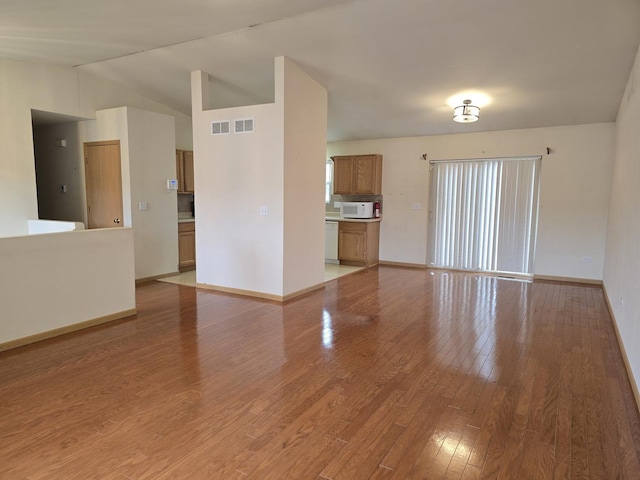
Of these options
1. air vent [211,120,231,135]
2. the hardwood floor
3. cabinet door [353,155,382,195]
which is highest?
air vent [211,120,231,135]

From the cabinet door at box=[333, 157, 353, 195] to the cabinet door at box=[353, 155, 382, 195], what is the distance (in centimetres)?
9

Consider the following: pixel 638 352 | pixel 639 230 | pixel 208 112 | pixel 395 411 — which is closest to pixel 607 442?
pixel 638 352

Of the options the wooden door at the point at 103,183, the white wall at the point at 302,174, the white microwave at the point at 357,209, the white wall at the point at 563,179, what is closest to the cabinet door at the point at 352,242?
the white microwave at the point at 357,209

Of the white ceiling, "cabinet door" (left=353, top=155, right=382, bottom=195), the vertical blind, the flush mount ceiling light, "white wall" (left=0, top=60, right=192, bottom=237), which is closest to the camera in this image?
the white ceiling

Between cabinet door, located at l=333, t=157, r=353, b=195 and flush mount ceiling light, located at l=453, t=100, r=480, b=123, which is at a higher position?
flush mount ceiling light, located at l=453, t=100, r=480, b=123

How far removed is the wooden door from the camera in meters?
5.96

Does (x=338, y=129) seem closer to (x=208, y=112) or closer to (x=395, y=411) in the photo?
(x=208, y=112)

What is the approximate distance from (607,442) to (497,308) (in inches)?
106

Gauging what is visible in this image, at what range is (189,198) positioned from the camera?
299 inches

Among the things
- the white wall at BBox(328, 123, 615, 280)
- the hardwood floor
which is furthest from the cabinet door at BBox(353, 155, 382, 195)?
the hardwood floor

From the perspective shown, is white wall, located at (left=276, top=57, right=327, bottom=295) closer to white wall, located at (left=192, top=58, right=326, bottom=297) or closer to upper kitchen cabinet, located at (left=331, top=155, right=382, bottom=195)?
white wall, located at (left=192, top=58, right=326, bottom=297)

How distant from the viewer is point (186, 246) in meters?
6.94

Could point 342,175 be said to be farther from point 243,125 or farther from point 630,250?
point 630,250

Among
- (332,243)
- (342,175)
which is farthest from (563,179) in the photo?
(332,243)
